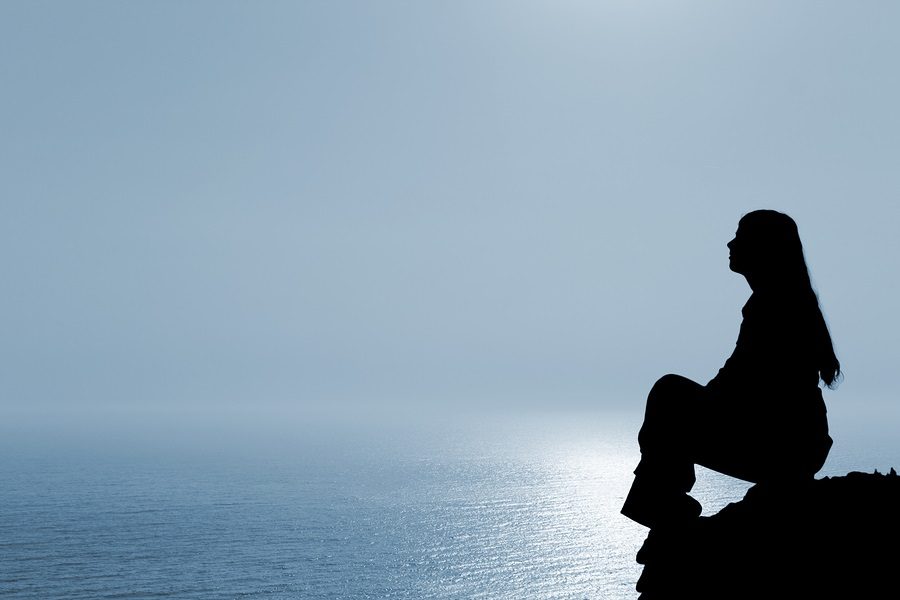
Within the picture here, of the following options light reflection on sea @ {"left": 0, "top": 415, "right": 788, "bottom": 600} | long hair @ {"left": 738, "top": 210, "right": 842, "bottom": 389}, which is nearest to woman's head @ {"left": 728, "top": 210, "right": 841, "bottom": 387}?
long hair @ {"left": 738, "top": 210, "right": 842, "bottom": 389}

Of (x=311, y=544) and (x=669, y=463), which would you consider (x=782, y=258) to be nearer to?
(x=669, y=463)

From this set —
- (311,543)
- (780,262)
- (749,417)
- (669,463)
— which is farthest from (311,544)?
(780,262)

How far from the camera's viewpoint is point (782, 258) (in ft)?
28.1

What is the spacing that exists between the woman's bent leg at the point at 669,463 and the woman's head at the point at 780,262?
1.71 metres

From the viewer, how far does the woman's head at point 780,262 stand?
8.47 metres

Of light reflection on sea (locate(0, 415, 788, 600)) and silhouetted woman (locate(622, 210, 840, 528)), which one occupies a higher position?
silhouetted woman (locate(622, 210, 840, 528))

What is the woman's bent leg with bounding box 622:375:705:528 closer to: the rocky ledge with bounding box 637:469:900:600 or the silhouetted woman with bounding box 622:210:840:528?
the silhouetted woman with bounding box 622:210:840:528

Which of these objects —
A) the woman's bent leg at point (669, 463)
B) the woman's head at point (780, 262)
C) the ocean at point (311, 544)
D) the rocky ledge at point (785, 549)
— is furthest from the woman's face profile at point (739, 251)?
the ocean at point (311, 544)

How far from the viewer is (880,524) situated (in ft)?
27.3

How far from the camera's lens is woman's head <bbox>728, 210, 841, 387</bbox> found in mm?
8469

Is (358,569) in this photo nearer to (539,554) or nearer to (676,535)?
(539,554)

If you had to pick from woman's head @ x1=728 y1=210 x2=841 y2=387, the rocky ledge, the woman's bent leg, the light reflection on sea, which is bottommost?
the light reflection on sea

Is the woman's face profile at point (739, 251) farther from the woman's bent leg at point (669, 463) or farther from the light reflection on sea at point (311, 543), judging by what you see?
the light reflection on sea at point (311, 543)

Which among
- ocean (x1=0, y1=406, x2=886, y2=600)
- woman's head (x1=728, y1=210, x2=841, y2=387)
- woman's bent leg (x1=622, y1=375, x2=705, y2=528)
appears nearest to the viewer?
woman's bent leg (x1=622, y1=375, x2=705, y2=528)
